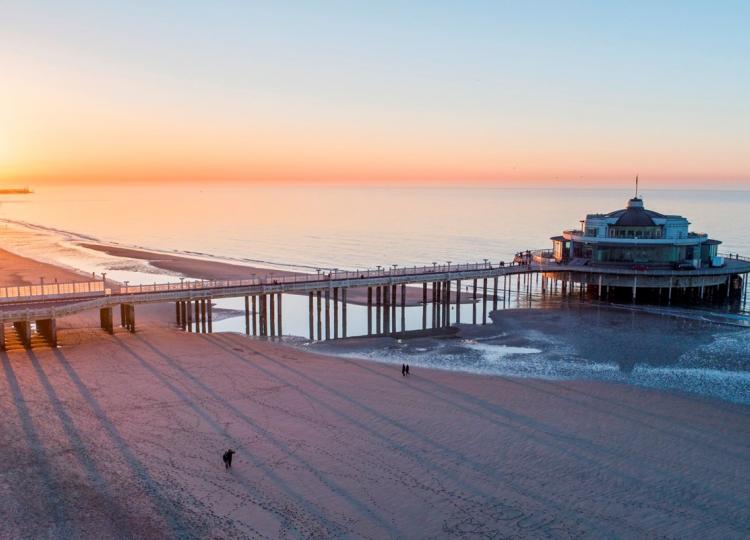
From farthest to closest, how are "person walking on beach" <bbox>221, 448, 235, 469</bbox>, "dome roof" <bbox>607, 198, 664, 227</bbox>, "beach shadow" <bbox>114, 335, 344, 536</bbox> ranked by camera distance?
1. "dome roof" <bbox>607, 198, 664, 227</bbox>
2. "person walking on beach" <bbox>221, 448, 235, 469</bbox>
3. "beach shadow" <bbox>114, 335, 344, 536</bbox>

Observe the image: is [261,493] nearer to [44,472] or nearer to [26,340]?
[44,472]

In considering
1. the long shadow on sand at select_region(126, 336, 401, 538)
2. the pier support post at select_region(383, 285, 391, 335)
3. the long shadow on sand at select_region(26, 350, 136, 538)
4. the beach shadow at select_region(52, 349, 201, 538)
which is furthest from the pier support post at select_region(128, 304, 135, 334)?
the pier support post at select_region(383, 285, 391, 335)

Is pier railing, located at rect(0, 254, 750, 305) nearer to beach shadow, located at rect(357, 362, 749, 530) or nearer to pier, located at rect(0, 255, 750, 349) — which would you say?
pier, located at rect(0, 255, 750, 349)

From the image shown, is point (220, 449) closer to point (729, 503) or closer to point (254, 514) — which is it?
point (254, 514)

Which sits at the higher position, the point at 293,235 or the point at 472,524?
the point at 293,235

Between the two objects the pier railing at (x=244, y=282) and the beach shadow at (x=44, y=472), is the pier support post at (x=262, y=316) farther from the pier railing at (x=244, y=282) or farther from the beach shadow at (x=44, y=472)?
the beach shadow at (x=44, y=472)

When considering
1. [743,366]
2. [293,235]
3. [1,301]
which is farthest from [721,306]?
[293,235]
